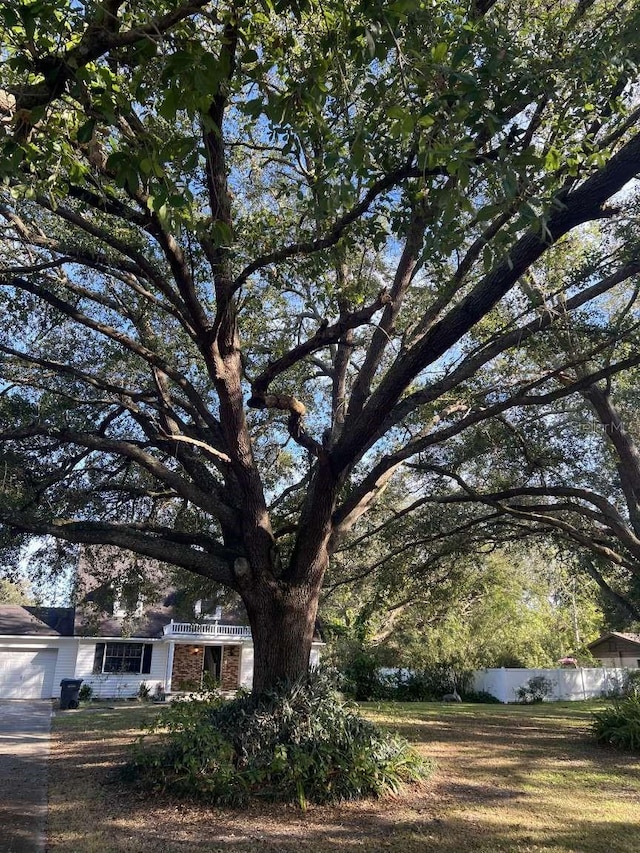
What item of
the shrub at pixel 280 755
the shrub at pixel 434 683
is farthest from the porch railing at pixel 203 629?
the shrub at pixel 280 755

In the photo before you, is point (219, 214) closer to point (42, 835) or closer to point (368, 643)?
point (42, 835)

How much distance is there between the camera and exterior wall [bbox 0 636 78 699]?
24234 mm

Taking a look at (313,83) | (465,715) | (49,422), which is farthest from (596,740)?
(313,83)

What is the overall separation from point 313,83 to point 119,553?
11.1m

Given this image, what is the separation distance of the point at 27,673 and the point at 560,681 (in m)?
20.4

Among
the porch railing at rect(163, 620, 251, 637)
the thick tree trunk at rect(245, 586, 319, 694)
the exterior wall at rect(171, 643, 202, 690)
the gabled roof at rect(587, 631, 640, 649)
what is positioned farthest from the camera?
the gabled roof at rect(587, 631, 640, 649)

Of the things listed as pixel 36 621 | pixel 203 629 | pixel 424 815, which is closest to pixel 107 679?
pixel 36 621

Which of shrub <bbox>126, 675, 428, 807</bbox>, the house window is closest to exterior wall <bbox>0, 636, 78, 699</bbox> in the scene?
the house window

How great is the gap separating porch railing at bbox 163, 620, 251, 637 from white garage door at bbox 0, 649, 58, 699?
14.0 feet

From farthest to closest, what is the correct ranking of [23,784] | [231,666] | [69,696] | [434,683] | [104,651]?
[231,666] < [104,651] < [434,683] < [69,696] < [23,784]

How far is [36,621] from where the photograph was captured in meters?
25.6

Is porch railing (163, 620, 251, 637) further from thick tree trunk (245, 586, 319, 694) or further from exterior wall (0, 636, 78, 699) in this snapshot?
thick tree trunk (245, 586, 319, 694)

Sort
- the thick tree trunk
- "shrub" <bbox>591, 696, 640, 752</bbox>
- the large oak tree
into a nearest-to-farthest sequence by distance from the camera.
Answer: the large oak tree < the thick tree trunk < "shrub" <bbox>591, 696, 640, 752</bbox>

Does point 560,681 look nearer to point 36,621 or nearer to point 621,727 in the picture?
point 621,727
